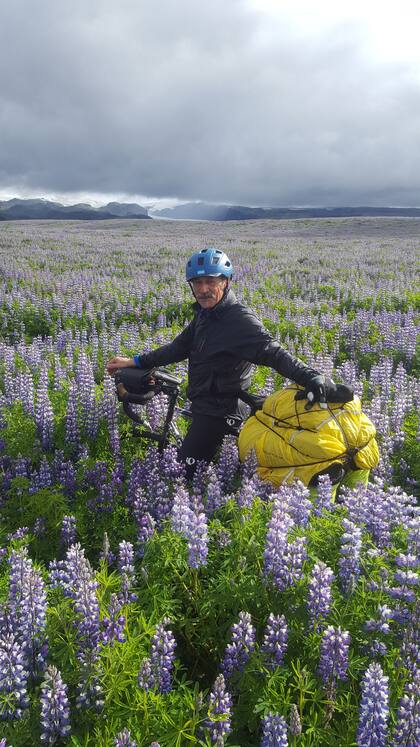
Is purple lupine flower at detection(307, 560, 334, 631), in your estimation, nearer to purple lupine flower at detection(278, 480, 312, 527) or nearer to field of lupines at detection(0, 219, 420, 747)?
field of lupines at detection(0, 219, 420, 747)

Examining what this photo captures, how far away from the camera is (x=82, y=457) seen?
521 centimetres

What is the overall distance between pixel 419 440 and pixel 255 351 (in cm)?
247

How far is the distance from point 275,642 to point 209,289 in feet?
11.3

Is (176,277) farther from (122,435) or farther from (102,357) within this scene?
(122,435)

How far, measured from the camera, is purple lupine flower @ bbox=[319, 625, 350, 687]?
2375 mm

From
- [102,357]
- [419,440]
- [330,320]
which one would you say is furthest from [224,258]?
[330,320]

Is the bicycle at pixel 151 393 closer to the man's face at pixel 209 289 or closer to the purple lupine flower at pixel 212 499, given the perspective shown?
the man's face at pixel 209 289

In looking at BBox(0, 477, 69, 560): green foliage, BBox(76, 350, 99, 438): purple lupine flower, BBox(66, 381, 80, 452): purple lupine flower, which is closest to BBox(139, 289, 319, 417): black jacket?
BBox(76, 350, 99, 438): purple lupine flower

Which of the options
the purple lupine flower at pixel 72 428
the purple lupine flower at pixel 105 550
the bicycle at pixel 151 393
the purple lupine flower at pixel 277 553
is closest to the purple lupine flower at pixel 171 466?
the bicycle at pixel 151 393

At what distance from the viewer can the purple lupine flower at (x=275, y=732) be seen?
2.12m

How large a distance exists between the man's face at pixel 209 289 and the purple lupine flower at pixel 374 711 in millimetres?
3716

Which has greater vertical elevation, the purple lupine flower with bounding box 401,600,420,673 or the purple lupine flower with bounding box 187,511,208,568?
the purple lupine flower with bounding box 187,511,208,568

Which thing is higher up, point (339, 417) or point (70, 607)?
point (339, 417)

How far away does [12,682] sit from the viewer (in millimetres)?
2285
